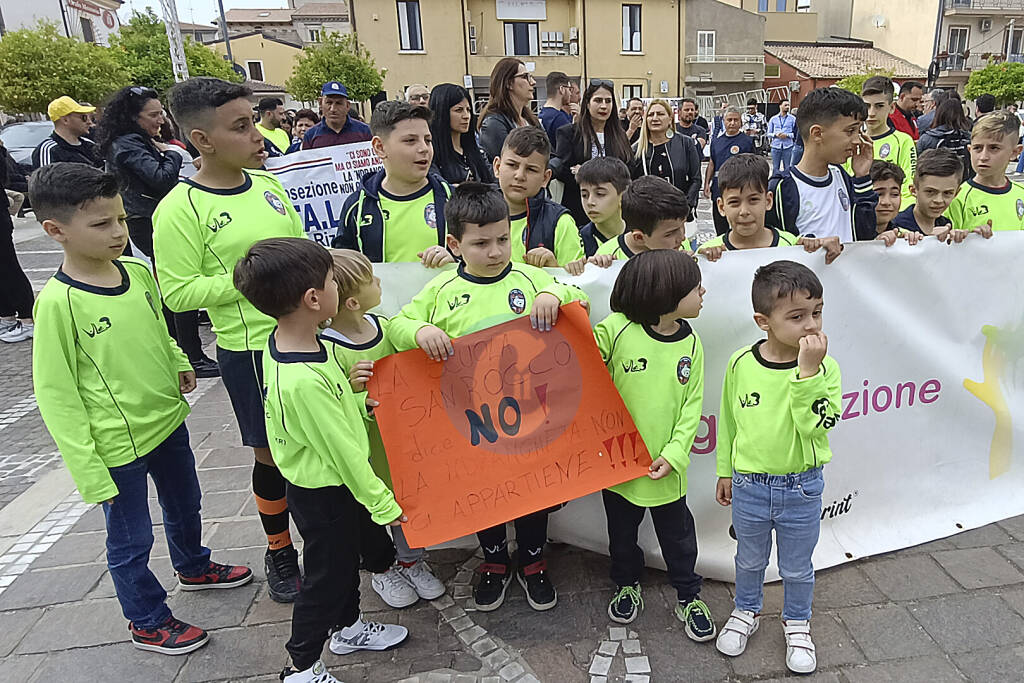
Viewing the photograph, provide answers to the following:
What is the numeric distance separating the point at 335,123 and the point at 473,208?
4.44 meters

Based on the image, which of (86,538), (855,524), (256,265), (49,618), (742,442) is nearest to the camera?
(256,265)

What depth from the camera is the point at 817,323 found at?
2199mm

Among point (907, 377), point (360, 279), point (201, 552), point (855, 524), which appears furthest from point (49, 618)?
point (907, 377)

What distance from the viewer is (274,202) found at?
9.08 feet

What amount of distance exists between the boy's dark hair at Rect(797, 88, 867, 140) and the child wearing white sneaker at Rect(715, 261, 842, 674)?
1.20 metres

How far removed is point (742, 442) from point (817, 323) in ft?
1.54

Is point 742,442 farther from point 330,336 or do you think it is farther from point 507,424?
point 330,336

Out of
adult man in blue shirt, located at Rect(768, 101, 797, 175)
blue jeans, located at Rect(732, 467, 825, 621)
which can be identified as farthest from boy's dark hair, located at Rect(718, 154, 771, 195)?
adult man in blue shirt, located at Rect(768, 101, 797, 175)

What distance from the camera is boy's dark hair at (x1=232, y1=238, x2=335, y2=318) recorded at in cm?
206

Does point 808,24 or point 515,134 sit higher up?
point 808,24

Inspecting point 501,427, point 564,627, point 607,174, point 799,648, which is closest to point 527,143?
point 607,174

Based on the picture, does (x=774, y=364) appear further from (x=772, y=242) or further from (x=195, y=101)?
(x=195, y=101)

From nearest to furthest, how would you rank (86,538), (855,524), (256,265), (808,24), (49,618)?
1. (256,265)
2. (49,618)
3. (855,524)
4. (86,538)
5. (808,24)

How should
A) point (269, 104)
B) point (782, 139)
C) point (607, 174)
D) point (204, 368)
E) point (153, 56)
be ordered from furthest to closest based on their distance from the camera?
point (153, 56)
point (782, 139)
point (269, 104)
point (204, 368)
point (607, 174)
